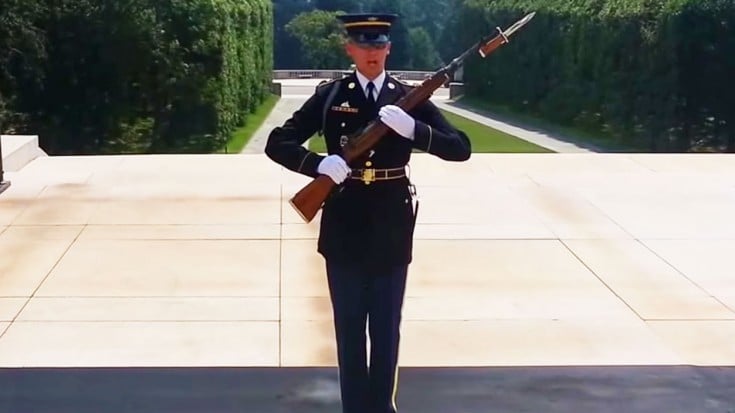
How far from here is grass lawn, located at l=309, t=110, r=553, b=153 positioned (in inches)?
699

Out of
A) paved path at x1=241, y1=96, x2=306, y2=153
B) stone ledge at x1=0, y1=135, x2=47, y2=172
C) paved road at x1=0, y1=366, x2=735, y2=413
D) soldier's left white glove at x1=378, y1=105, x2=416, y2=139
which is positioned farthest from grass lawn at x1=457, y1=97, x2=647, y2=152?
soldier's left white glove at x1=378, y1=105, x2=416, y2=139

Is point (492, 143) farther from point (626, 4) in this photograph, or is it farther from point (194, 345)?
point (194, 345)

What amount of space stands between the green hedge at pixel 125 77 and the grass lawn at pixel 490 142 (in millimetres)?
1914

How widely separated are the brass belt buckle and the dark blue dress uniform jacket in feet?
0.04

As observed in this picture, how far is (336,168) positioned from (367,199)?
0.69 ft

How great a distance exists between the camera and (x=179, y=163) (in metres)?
9.59

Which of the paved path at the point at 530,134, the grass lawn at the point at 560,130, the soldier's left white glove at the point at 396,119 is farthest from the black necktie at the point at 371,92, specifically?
the paved path at the point at 530,134

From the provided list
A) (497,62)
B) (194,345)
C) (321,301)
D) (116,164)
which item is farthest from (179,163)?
(497,62)

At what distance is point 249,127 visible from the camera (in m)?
23.4

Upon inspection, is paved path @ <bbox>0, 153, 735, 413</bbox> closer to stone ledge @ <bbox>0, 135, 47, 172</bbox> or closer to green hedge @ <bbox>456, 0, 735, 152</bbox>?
stone ledge @ <bbox>0, 135, 47, 172</bbox>

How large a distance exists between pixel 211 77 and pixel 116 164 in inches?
326

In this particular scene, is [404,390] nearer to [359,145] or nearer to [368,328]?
[368,328]

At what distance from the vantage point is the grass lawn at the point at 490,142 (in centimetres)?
1777

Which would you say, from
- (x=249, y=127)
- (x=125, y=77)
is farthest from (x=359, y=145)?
(x=249, y=127)
